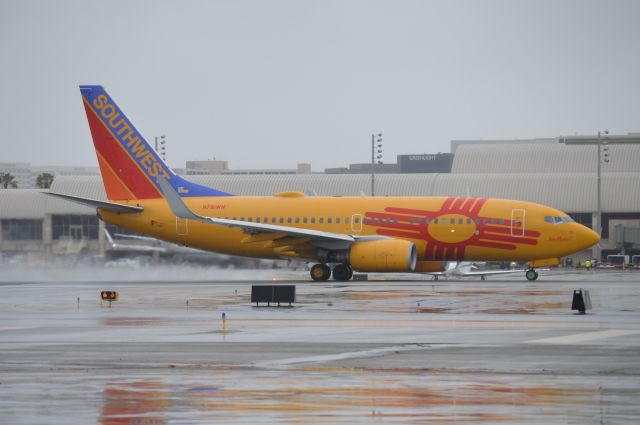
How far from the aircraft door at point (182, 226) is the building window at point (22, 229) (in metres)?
47.0

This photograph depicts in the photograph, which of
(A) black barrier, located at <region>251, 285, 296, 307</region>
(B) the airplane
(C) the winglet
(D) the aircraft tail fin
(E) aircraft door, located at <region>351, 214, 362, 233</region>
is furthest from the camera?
(D) the aircraft tail fin

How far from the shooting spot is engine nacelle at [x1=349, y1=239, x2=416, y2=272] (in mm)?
57469

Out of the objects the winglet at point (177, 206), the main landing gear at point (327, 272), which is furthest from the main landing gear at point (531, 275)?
the winglet at point (177, 206)

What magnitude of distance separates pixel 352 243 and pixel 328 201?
13.5 ft

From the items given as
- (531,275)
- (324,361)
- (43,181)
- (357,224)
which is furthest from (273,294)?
(43,181)

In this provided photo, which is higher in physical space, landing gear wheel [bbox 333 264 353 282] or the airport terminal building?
Answer: the airport terminal building

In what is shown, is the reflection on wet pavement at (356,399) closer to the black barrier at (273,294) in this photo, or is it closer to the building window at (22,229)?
the black barrier at (273,294)

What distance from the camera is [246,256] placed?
211 ft

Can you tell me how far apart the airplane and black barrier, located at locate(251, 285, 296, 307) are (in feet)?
54.3

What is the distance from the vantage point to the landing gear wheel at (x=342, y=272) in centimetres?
6088

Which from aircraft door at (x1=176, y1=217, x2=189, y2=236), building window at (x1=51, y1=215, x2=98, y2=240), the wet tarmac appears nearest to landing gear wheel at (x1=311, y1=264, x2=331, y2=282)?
aircraft door at (x1=176, y1=217, x2=189, y2=236)

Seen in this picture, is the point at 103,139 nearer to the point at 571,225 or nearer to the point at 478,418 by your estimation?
the point at 571,225

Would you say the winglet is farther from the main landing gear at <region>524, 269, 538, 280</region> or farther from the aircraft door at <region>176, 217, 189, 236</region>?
the main landing gear at <region>524, 269, 538, 280</region>

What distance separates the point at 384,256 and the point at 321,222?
5611mm
